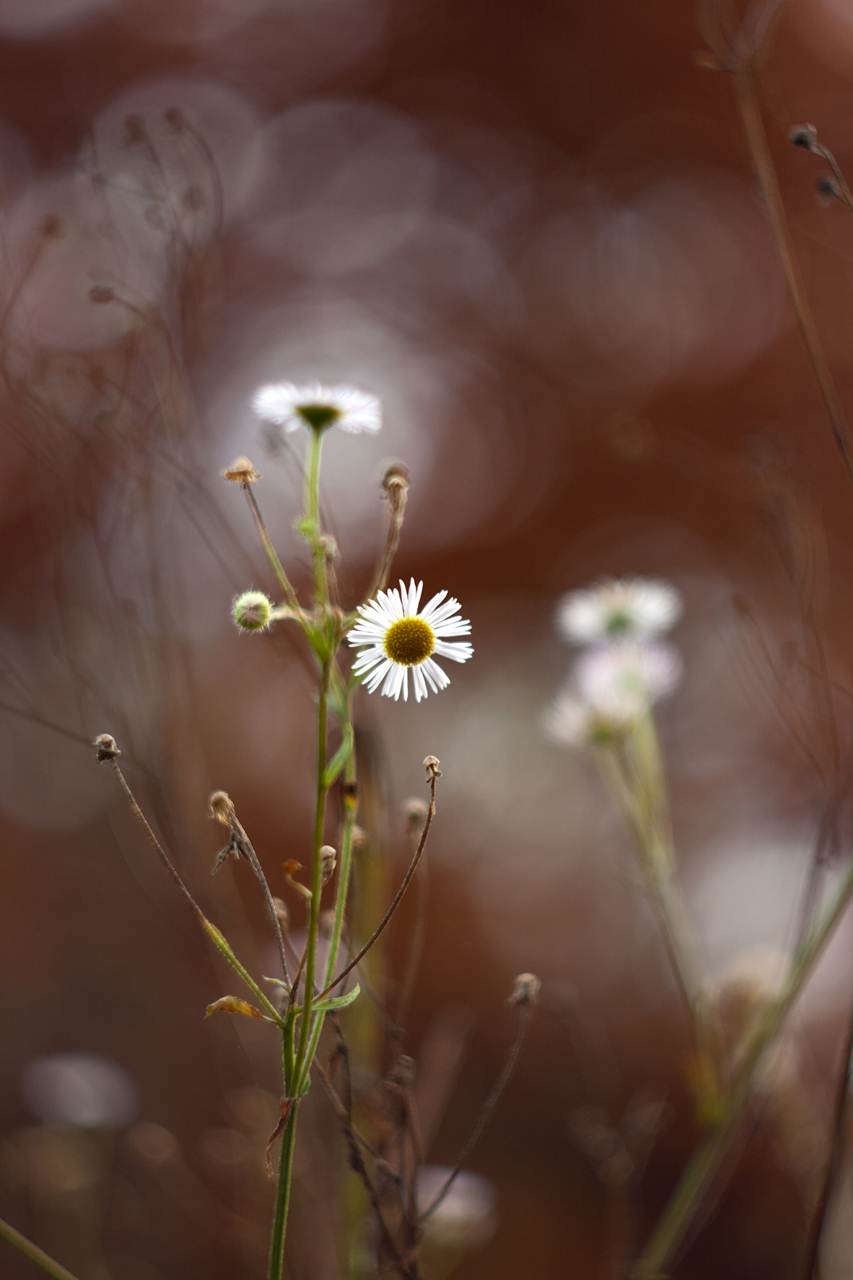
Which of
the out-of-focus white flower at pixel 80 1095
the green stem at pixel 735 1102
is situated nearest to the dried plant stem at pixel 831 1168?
the green stem at pixel 735 1102

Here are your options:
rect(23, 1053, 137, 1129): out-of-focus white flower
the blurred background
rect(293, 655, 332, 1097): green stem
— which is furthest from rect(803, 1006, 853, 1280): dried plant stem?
the blurred background

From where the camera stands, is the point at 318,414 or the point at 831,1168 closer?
the point at 831,1168

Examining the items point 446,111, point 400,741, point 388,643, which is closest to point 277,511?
point 400,741

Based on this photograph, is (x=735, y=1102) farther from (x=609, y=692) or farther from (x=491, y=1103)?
(x=609, y=692)

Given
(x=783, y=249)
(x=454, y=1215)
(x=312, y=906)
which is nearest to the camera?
(x=312, y=906)

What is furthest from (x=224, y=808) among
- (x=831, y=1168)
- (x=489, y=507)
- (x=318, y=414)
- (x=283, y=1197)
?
(x=489, y=507)

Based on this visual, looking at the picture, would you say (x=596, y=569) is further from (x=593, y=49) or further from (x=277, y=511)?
(x=593, y=49)

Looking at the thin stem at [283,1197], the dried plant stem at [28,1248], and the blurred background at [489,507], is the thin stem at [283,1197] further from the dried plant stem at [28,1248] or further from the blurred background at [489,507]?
the blurred background at [489,507]

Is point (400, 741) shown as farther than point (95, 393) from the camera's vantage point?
Yes
